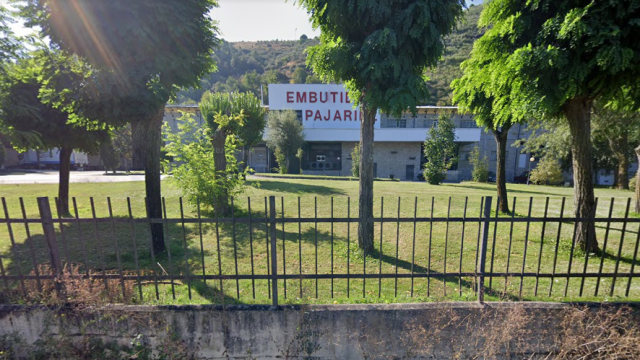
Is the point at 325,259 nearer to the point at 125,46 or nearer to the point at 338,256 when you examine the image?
the point at 338,256

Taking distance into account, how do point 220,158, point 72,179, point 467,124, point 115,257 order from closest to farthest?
point 115,257
point 220,158
point 72,179
point 467,124

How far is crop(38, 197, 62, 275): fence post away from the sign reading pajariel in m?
26.6

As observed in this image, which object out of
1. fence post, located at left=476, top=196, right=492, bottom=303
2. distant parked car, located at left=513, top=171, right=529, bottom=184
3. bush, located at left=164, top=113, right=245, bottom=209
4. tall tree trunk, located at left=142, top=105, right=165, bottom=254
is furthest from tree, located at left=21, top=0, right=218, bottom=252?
distant parked car, located at left=513, top=171, right=529, bottom=184

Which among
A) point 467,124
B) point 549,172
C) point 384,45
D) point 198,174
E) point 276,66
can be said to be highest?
point 276,66

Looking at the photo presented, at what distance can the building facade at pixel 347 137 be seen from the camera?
28.2m

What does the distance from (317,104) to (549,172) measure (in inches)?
832

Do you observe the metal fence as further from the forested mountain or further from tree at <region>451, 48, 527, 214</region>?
the forested mountain

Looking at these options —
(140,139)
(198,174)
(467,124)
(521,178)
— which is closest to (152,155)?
(140,139)

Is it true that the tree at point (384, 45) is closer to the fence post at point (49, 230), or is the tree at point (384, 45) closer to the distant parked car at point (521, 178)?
the fence post at point (49, 230)

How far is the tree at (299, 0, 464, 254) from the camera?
3.79 metres

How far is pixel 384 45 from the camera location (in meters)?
3.77

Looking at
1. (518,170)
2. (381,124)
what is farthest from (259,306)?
(518,170)

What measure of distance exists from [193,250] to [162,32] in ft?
12.7

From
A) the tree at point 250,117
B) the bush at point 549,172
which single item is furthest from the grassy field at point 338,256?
the bush at point 549,172
